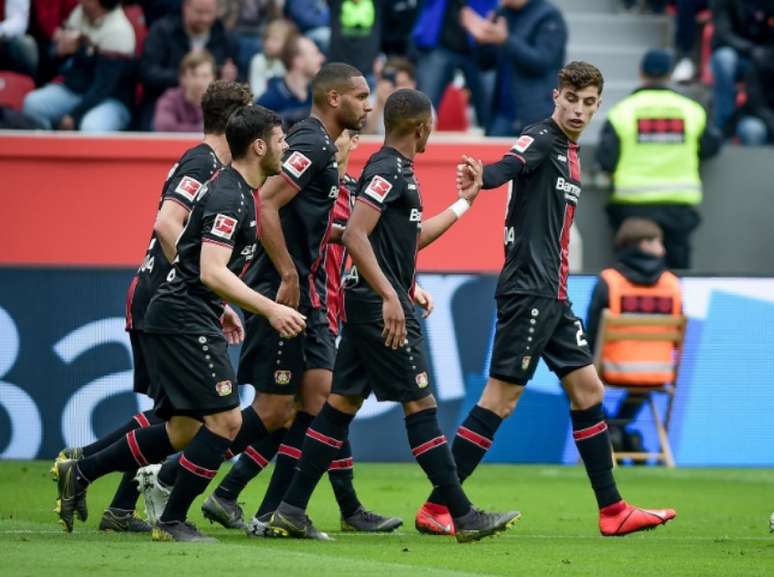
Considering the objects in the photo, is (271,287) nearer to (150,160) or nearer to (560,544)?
(560,544)

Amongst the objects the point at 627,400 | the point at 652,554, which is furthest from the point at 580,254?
the point at 652,554

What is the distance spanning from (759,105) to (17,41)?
7.20 m

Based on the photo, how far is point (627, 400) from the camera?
1396 cm

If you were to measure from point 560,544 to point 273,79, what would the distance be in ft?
25.6

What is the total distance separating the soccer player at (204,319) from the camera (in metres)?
8.35

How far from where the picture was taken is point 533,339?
9516mm

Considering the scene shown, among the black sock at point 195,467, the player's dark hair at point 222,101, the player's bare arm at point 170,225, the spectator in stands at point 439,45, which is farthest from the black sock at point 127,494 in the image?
the spectator in stands at point 439,45

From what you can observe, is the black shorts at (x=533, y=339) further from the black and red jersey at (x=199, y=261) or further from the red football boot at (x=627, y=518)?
the black and red jersey at (x=199, y=261)

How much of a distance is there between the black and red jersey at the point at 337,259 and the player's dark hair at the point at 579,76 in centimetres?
133

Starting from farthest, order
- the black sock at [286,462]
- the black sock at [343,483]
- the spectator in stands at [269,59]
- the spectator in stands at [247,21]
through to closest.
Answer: the spectator in stands at [247,21]
the spectator in stands at [269,59]
the black sock at [343,483]
the black sock at [286,462]

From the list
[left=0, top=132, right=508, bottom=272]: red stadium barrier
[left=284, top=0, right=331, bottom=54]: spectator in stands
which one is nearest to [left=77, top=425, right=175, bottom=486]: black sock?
[left=0, top=132, right=508, bottom=272]: red stadium barrier

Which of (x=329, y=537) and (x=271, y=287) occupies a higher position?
(x=271, y=287)

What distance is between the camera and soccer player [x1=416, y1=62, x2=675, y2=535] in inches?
375

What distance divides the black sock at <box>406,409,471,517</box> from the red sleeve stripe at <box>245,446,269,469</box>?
951mm
